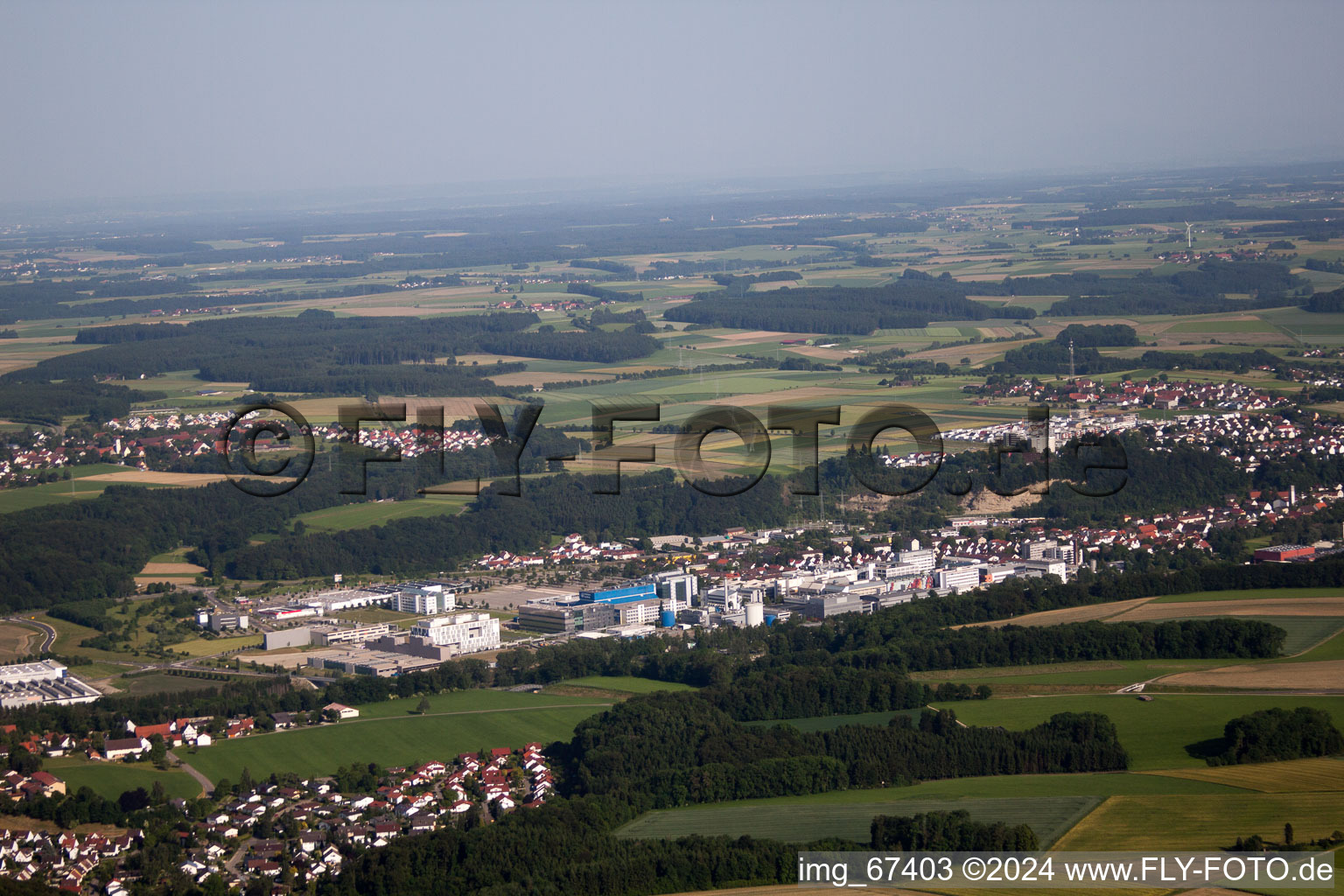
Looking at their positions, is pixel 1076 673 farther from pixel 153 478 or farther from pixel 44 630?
pixel 153 478

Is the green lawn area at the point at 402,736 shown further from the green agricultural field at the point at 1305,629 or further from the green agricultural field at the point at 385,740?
the green agricultural field at the point at 1305,629

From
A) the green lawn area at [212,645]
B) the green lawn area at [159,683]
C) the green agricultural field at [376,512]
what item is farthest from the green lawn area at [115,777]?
the green agricultural field at [376,512]

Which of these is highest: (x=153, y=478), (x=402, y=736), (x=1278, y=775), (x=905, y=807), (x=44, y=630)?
(x=1278, y=775)

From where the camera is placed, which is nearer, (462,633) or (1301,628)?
(1301,628)

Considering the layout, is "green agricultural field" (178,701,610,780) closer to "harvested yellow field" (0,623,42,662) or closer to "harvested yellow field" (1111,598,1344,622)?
"harvested yellow field" (0,623,42,662)

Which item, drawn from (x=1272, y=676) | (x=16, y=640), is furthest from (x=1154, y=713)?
(x=16, y=640)

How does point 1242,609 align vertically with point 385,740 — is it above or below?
above

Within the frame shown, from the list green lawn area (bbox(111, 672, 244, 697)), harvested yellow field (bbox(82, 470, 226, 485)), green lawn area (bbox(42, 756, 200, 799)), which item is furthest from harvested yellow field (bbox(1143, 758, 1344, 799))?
harvested yellow field (bbox(82, 470, 226, 485))

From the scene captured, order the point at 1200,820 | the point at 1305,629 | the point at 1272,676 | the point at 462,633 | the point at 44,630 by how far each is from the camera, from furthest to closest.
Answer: the point at 44,630 < the point at 462,633 < the point at 1305,629 < the point at 1272,676 < the point at 1200,820
